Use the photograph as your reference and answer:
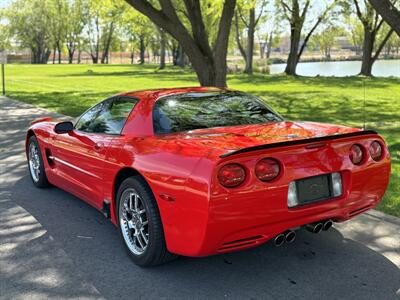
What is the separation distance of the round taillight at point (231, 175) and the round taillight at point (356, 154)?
1.06 meters

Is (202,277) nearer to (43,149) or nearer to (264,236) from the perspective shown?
(264,236)

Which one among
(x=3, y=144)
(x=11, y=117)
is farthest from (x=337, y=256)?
(x=11, y=117)

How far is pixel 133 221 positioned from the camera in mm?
4012

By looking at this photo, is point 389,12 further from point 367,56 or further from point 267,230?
point 367,56

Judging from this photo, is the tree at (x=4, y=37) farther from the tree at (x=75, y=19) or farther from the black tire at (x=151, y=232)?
the black tire at (x=151, y=232)

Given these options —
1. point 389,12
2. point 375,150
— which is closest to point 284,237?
point 375,150

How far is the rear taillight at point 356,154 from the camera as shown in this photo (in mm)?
3849

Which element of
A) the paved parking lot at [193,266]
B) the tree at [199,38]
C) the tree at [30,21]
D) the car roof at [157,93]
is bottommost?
the paved parking lot at [193,266]

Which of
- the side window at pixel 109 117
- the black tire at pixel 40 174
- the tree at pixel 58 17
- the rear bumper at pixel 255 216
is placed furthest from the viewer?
the tree at pixel 58 17

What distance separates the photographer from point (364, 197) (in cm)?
390

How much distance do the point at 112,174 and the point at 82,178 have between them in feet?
2.58

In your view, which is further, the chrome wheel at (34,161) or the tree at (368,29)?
the tree at (368,29)

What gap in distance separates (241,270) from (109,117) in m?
2.06

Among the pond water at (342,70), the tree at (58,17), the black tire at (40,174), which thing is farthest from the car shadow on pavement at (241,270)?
the tree at (58,17)
